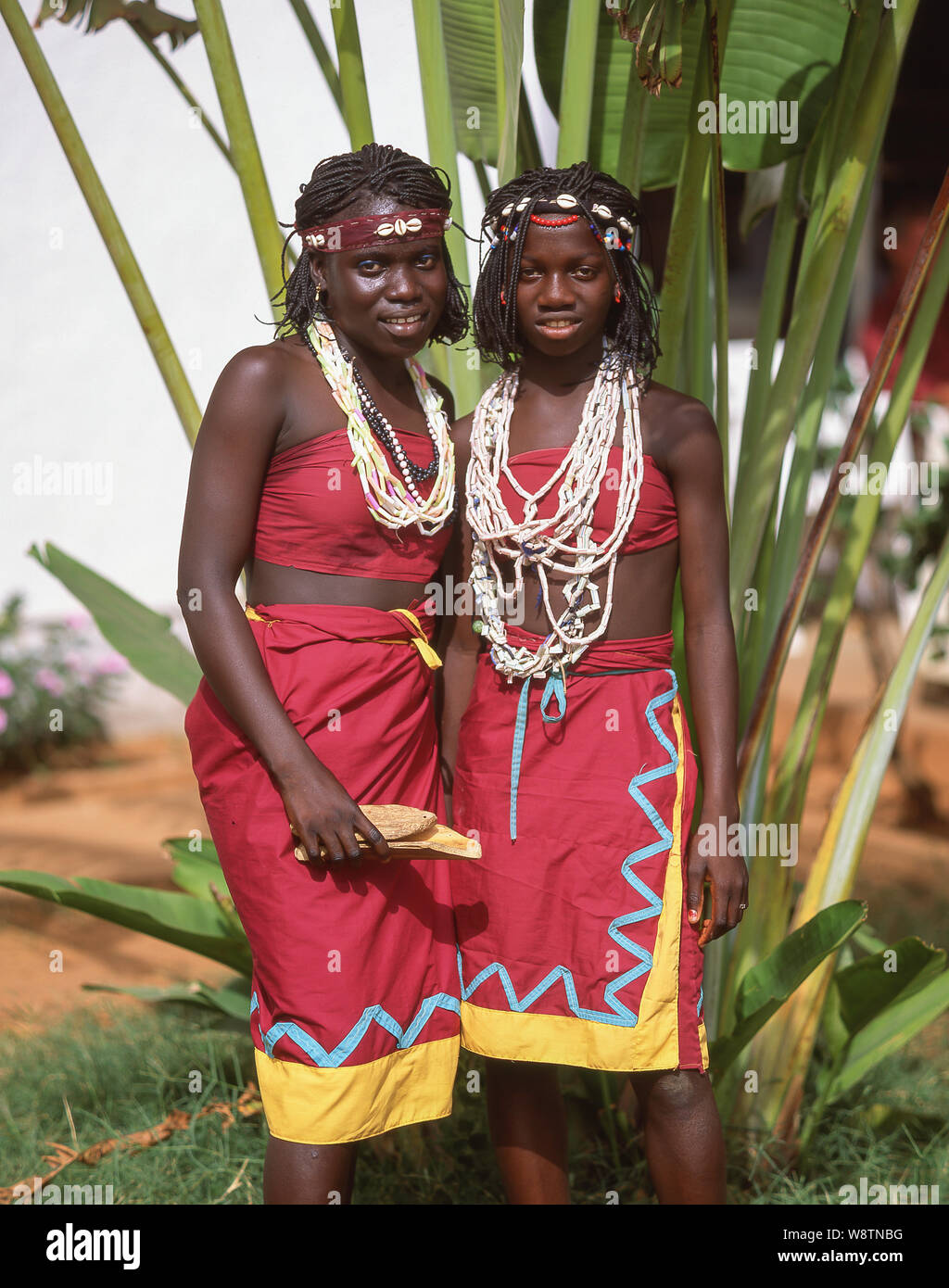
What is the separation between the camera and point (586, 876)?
5.69 ft

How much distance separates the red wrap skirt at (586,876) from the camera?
67.5 inches

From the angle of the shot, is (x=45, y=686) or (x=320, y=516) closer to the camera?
(x=320, y=516)

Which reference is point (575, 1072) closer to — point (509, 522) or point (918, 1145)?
point (918, 1145)

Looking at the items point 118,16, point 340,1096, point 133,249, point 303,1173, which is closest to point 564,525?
point 340,1096

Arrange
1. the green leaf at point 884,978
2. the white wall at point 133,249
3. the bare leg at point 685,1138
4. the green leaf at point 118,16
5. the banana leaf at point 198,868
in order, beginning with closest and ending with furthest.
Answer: the bare leg at point 685,1138
the green leaf at point 884,978
the green leaf at point 118,16
the banana leaf at point 198,868
the white wall at point 133,249

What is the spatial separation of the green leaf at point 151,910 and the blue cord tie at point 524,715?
82 centimetres

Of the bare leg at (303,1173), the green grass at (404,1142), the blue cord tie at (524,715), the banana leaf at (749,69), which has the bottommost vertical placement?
the green grass at (404,1142)

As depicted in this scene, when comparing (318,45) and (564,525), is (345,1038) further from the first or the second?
(318,45)

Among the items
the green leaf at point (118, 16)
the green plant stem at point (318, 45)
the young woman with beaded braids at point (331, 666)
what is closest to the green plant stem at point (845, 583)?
the young woman with beaded braids at point (331, 666)

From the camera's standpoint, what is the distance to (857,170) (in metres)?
2.03

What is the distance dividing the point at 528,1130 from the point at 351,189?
1.37m

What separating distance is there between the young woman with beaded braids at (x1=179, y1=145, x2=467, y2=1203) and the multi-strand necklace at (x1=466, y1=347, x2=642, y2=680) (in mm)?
74

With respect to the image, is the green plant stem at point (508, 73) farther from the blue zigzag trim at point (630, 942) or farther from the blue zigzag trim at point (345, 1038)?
the blue zigzag trim at point (345, 1038)
